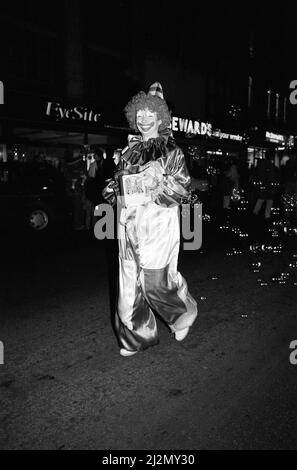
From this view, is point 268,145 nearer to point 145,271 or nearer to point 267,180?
point 267,180

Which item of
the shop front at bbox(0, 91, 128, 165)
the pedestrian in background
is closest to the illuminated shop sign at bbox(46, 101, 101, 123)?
the shop front at bbox(0, 91, 128, 165)

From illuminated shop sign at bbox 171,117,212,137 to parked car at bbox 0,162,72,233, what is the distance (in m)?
11.2

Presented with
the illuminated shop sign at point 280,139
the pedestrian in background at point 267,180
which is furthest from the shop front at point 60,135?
the illuminated shop sign at point 280,139

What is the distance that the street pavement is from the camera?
2492mm

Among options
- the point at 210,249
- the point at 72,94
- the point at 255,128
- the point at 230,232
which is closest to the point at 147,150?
the point at 210,249

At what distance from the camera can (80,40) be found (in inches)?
667

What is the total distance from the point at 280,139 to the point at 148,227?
31.9 m

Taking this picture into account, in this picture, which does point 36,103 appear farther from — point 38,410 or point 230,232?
point 38,410

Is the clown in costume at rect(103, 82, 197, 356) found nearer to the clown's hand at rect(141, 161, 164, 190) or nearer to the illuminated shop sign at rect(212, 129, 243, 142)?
the clown's hand at rect(141, 161, 164, 190)

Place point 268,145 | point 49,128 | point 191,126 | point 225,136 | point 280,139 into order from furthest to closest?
point 280,139
point 268,145
point 225,136
point 191,126
point 49,128

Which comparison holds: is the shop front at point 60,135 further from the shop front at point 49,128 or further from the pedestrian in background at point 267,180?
the pedestrian in background at point 267,180

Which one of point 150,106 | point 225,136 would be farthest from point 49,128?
point 150,106

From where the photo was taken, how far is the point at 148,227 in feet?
10.7

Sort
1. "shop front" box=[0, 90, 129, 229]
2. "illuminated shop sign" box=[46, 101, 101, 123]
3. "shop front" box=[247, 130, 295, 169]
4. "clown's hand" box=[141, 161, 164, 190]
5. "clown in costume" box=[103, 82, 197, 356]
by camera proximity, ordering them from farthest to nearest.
A: "shop front" box=[247, 130, 295, 169] < "illuminated shop sign" box=[46, 101, 101, 123] < "shop front" box=[0, 90, 129, 229] < "clown in costume" box=[103, 82, 197, 356] < "clown's hand" box=[141, 161, 164, 190]
